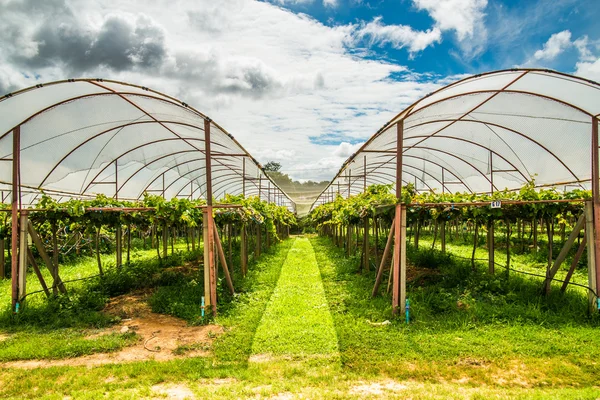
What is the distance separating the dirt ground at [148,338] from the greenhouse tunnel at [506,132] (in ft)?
11.5

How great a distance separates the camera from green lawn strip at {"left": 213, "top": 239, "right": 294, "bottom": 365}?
5.53 meters

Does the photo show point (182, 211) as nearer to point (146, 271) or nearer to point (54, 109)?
Result: point (54, 109)

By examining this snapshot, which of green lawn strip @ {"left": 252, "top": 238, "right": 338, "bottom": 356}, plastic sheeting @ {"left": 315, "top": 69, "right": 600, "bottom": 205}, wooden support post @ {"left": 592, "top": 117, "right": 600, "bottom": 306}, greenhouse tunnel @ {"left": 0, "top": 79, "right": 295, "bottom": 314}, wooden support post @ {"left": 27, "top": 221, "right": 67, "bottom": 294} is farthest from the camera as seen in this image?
wooden support post @ {"left": 27, "top": 221, "right": 67, "bottom": 294}

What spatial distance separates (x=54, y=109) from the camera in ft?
24.6

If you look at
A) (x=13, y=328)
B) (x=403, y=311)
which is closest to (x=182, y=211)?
(x=13, y=328)

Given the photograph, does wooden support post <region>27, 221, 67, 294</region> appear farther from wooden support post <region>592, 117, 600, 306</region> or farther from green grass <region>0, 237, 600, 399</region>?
wooden support post <region>592, 117, 600, 306</region>

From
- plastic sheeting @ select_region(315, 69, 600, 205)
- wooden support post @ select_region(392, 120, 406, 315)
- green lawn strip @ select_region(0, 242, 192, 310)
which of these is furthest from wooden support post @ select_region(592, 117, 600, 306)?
green lawn strip @ select_region(0, 242, 192, 310)

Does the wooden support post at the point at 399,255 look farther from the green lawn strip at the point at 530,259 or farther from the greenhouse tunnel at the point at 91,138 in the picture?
the greenhouse tunnel at the point at 91,138

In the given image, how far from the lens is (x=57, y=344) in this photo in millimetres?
5785

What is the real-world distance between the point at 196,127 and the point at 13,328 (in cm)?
513

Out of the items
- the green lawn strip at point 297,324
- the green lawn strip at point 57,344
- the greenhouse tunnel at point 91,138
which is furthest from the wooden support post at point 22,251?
the green lawn strip at point 297,324

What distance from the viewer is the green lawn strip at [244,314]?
553cm

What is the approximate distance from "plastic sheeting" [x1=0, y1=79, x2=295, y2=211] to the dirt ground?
12.5 ft

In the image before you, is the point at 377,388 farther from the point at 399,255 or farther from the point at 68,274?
the point at 68,274
